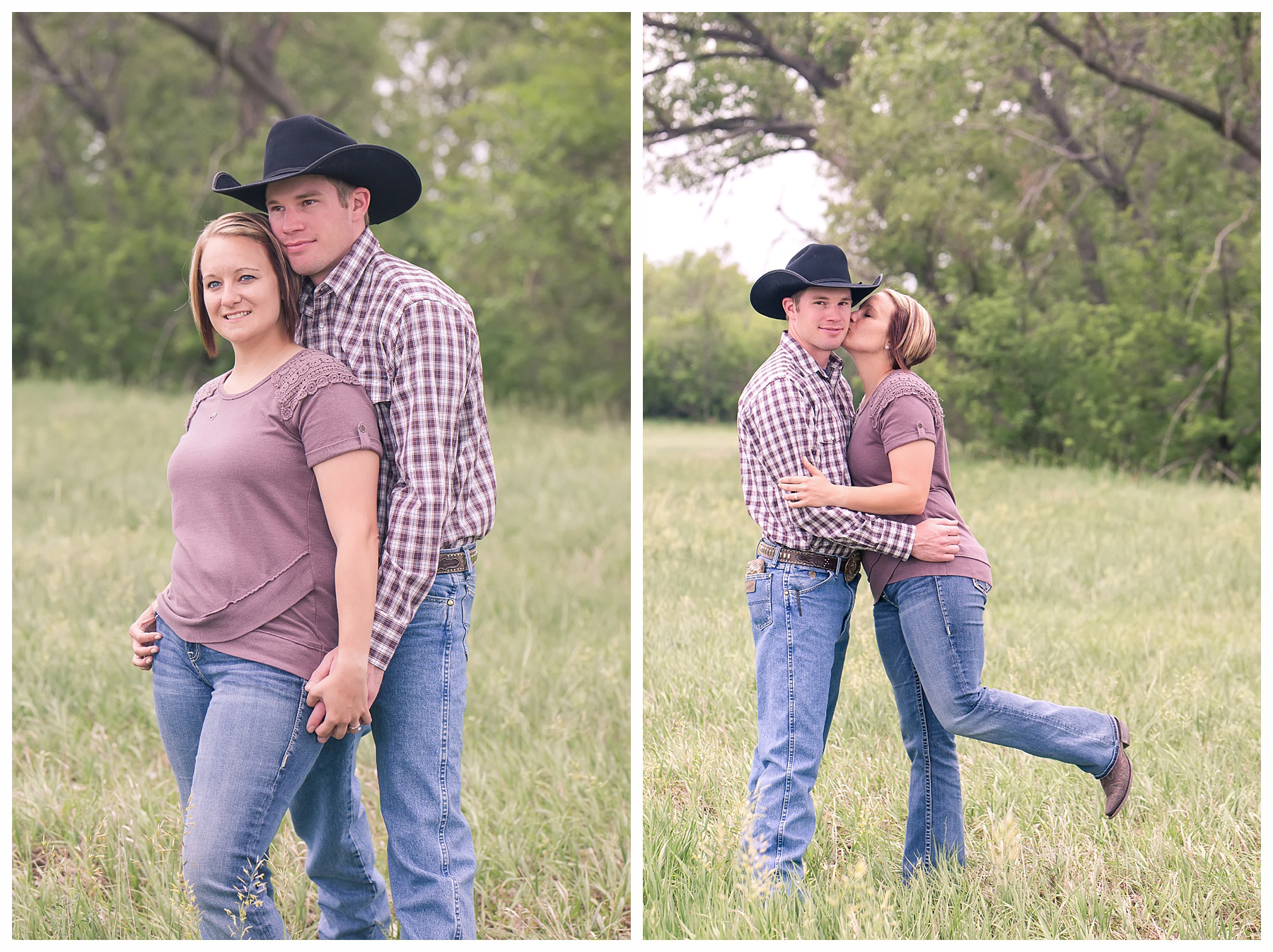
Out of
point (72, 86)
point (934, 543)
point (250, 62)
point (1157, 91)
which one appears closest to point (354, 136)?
point (250, 62)

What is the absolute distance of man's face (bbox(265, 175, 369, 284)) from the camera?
216cm

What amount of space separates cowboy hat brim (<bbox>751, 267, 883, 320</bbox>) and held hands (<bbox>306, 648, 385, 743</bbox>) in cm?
138

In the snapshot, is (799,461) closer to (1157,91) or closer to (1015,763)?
(1015,763)

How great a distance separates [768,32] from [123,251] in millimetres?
12626

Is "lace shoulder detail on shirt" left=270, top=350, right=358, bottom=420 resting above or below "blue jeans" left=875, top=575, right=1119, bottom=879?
above

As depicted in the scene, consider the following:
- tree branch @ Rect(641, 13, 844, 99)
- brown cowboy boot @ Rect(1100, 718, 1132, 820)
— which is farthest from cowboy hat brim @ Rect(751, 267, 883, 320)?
tree branch @ Rect(641, 13, 844, 99)

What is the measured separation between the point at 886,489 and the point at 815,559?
25cm

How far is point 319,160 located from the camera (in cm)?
206

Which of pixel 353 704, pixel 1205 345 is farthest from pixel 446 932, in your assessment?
pixel 1205 345

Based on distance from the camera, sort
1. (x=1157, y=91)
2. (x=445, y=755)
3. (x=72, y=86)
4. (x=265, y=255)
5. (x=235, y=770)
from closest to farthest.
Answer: (x=235, y=770) < (x=265, y=255) < (x=445, y=755) < (x=1157, y=91) < (x=72, y=86)

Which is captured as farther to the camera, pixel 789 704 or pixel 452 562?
pixel 789 704

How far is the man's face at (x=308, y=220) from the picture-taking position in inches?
85.0

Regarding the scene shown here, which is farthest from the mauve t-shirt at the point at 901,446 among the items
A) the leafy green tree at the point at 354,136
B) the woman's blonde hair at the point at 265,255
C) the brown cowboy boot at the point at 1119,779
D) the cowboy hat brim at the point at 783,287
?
the leafy green tree at the point at 354,136

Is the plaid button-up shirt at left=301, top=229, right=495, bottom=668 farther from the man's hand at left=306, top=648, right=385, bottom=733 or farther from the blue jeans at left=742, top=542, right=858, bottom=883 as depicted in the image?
the blue jeans at left=742, top=542, right=858, bottom=883
